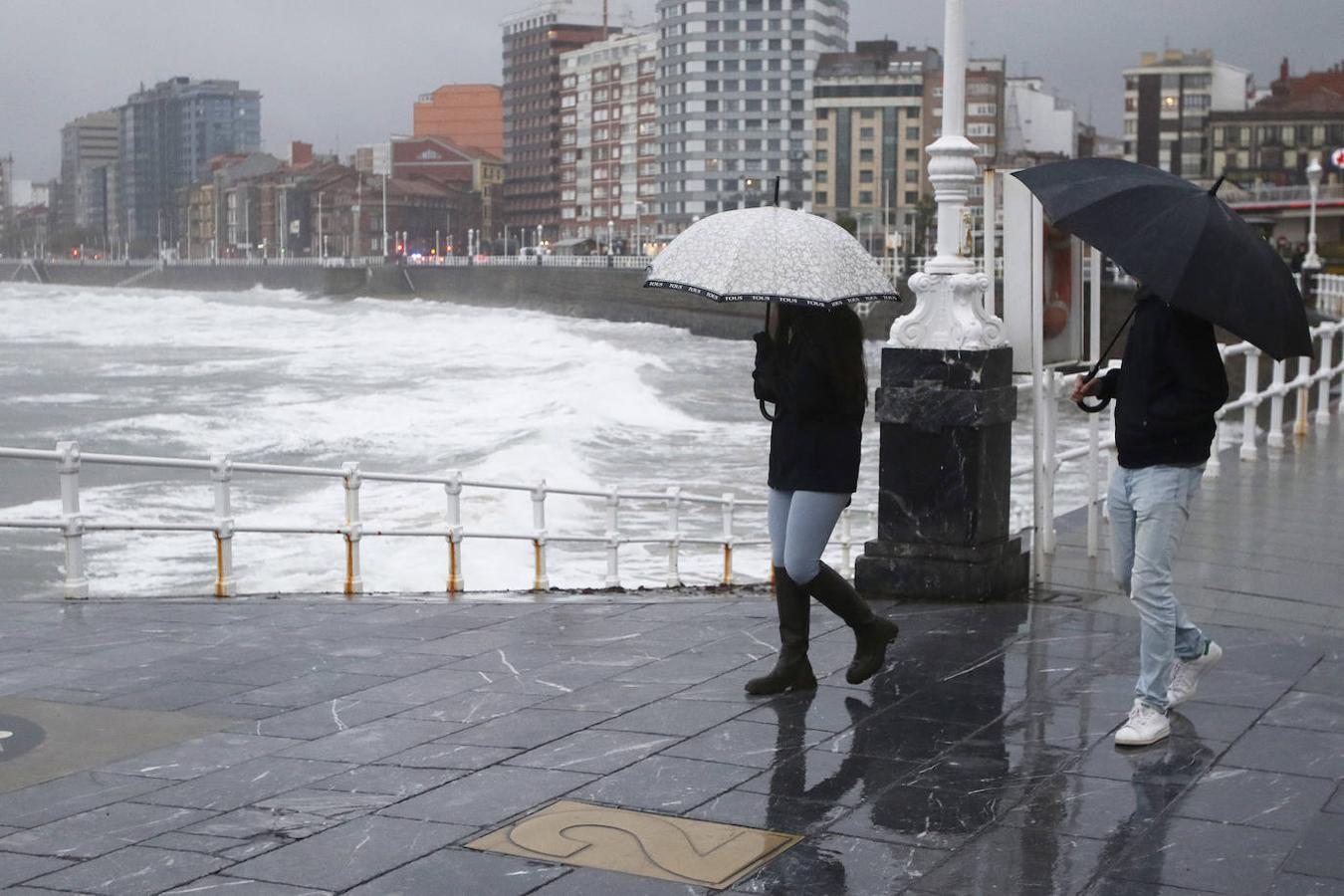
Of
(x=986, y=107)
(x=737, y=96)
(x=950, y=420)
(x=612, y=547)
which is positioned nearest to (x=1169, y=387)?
(x=950, y=420)

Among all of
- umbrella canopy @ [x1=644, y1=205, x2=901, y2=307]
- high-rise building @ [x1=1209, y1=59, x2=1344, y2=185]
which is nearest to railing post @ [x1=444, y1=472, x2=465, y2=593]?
umbrella canopy @ [x1=644, y1=205, x2=901, y2=307]

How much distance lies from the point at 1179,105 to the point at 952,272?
130 meters

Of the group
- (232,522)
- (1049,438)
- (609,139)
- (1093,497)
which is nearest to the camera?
(1049,438)

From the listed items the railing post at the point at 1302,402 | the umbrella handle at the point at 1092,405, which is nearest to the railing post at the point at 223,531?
the umbrella handle at the point at 1092,405

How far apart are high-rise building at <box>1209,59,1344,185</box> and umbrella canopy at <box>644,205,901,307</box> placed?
115646 mm

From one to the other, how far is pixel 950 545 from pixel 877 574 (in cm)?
41

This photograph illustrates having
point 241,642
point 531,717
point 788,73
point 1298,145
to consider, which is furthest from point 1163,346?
point 788,73

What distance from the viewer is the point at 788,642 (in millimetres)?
6219

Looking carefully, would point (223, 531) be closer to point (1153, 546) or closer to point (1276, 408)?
point (1153, 546)

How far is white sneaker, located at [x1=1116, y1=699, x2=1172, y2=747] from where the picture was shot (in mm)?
5395

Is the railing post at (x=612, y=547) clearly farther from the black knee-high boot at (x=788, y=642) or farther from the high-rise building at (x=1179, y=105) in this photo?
the high-rise building at (x=1179, y=105)

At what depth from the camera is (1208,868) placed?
430 centimetres

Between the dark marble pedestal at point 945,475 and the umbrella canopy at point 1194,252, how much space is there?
2376mm

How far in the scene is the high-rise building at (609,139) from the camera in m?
167
